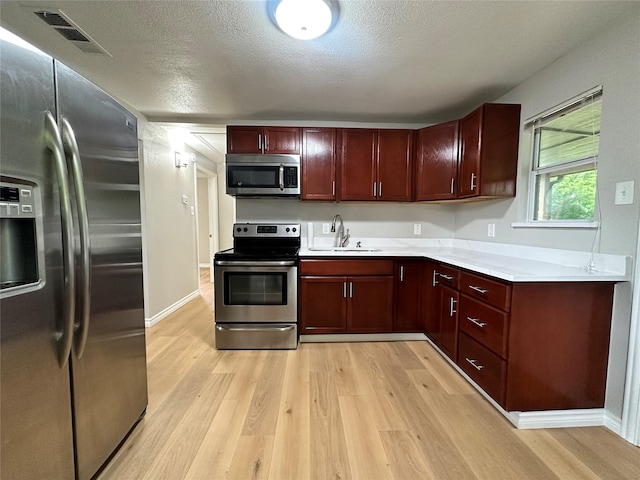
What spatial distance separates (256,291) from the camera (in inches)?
98.6

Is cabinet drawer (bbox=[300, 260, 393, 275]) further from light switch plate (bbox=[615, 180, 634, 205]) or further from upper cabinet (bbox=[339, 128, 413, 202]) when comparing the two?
light switch plate (bbox=[615, 180, 634, 205])

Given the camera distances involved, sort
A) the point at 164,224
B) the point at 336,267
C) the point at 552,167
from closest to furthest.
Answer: the point at 552,167
the point at 336,267
the point at 164,224

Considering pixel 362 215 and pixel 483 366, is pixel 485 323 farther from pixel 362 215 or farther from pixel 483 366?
pixel 362 215

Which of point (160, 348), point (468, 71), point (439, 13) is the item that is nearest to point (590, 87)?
point (468, 71)

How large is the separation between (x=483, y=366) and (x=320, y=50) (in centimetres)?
236

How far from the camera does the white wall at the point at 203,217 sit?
612cm

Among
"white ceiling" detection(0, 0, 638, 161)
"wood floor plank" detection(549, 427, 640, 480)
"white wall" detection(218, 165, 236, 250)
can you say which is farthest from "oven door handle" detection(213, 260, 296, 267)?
"white wall" detection(218, 165, 236, 250)

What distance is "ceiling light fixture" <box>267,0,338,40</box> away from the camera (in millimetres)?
1405

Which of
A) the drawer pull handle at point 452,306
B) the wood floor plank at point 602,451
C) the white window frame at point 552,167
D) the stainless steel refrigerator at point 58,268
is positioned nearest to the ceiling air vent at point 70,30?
the stainless steel refrigerator at point 58,268

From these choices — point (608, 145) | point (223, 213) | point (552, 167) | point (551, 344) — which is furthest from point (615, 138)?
point (223, 213)

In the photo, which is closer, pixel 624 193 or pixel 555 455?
pixel 555 455

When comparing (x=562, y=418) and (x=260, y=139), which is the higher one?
(x=260, y=139)

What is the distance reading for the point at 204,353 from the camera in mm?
2422

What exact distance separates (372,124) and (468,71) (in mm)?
1185
